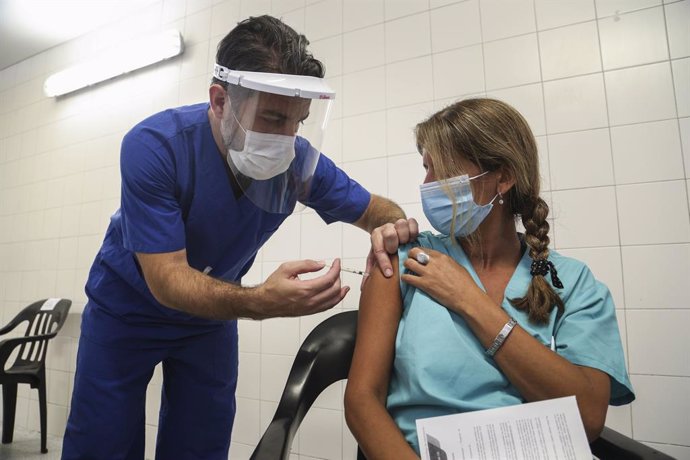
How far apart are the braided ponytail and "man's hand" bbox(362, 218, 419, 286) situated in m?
0.27

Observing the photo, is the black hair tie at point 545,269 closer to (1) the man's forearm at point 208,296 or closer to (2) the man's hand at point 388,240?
(2) the man's hand at point 388,240

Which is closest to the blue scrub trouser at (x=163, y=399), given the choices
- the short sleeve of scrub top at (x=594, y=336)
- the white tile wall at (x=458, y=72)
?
the short sleeve of scrub top at (x=594, y=336)

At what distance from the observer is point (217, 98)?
3.36ft

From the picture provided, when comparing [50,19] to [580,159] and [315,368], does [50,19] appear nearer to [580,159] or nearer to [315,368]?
[315,368]

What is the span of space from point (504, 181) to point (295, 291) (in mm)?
560

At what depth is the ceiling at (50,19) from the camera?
267 cm

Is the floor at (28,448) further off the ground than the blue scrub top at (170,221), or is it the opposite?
the blue scrub top at (170,221)

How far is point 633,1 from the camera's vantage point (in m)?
1.51

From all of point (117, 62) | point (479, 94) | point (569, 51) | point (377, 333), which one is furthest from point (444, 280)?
point (117, 62)

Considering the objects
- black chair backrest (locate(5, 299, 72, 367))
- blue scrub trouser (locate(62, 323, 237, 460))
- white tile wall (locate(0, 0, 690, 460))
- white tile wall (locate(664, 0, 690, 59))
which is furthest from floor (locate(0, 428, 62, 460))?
white tile wall (locate(664, 0, 690, 59))

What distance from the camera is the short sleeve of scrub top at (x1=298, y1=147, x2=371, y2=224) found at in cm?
135

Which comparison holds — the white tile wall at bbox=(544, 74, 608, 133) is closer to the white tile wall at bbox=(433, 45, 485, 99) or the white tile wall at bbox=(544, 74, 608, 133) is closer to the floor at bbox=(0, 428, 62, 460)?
the white tile wall at bbox=(433, 45, 485, 99)

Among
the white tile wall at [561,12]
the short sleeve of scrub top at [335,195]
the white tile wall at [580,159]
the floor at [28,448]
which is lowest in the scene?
the floor at [28,448]

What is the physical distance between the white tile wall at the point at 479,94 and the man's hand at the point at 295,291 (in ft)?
3.33
